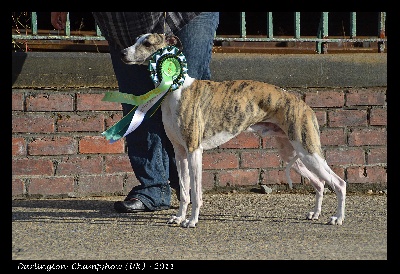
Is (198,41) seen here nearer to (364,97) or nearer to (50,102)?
(50,102)

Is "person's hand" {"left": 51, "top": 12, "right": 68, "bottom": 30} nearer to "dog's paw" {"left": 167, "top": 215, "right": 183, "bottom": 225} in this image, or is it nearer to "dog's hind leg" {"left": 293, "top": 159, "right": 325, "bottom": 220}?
"dog's paw" {"left": 167, "top": 215, "right": 183, "bottom": 225}

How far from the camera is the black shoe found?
4.66 meters

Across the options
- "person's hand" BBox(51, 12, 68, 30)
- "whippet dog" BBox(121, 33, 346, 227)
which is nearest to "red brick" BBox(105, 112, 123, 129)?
"person's hand" BBox(51, 12, 68, 30)

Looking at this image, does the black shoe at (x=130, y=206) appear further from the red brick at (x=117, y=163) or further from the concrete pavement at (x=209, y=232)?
the red brick at (x=117, y=163)

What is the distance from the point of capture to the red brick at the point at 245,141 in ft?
17.6

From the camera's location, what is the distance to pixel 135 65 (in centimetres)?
465

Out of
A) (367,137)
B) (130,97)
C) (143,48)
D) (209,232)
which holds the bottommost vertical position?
(209,232)

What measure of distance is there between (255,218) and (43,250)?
4.55 feet

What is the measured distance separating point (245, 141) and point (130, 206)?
3.66 feet

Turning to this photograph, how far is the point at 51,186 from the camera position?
203 inches

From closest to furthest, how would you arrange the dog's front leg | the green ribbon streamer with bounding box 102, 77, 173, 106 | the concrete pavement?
the concrete pavement, the dog's front leg, the green ribbon streamer with bounding box 102, 77, 173, 106

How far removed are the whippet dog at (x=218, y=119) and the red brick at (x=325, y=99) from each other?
1.05m

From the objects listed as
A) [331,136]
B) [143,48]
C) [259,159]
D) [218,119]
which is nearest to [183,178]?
[218,119]


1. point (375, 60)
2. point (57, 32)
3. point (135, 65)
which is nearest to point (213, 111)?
point (135, 65)
